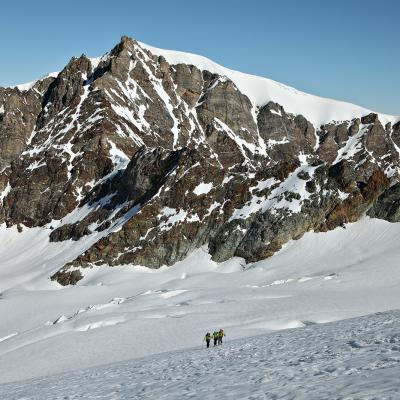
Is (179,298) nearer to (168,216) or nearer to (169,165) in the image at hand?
(168,216)

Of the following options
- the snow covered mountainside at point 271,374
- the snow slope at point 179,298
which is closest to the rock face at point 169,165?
the snow slope at point 179,298

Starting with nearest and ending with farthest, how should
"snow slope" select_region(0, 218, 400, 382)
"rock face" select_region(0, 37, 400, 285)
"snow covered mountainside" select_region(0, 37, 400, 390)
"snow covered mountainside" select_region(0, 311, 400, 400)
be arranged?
"snow covered mountainside" select_region(0, 311, 400, 400)
"snow slope" select_region(0, 218, 400, 382)
"snow covered mountainside" select_region(0, 37, 400, 390)
"rock face" select_region(0, 37, 400, 285)

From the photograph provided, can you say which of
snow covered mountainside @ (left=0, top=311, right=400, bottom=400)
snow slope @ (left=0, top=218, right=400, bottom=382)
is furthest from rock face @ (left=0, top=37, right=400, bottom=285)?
snow covered mountainside @ (left=0, top=311, right=400, bottom=400)

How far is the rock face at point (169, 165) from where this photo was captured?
94.3m

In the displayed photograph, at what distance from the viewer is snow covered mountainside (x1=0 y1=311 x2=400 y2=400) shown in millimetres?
13859

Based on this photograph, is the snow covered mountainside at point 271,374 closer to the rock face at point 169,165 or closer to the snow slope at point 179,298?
the snow slope at point 179,298

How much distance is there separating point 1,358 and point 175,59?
156717 mm

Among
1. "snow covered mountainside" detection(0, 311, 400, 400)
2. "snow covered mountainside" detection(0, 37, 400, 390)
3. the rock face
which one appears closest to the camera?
"snow covered mountainside" detection(0, 311, 400, 400)

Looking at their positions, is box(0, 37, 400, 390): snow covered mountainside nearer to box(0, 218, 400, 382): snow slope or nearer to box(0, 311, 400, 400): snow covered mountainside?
box(0, 218, 400, 382): snow slope

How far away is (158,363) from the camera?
87.8 feet

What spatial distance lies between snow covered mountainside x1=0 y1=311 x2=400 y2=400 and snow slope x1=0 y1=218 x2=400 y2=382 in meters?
16.1

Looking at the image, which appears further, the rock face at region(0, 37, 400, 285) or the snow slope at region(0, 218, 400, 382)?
the rock face at region(0, 37, 400, 285)

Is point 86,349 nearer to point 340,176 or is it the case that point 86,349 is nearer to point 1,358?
point 1,358

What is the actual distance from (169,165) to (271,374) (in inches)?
3885
